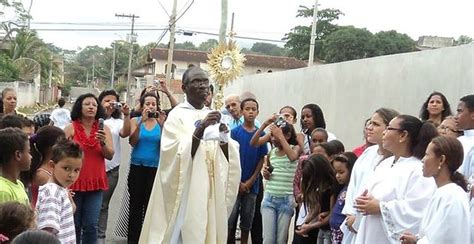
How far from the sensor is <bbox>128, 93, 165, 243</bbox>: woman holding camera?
7512 millimetres

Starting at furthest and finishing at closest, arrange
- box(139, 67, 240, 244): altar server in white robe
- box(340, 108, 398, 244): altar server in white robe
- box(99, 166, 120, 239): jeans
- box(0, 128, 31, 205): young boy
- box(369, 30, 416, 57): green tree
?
1. box(369, 30, 416, 57): green tree
2. box(99, 166, 120, 239): jeans
3. box(139, 67, 240, 244): altar server in white robe
4. box(340, 108, 398, 244): altar server in white robe
5. box(0, 128, 31, 205): young boy

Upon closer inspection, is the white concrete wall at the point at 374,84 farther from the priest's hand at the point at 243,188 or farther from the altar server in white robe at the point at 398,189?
the altar server in white robe at the point at 398,189

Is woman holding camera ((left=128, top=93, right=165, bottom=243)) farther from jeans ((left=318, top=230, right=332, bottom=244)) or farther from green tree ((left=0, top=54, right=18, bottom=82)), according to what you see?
green tree ((left=0, top=54, right=18, bottom=82))

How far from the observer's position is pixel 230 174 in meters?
6.18

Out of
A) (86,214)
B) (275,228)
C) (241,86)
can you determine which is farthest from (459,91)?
(241,86)

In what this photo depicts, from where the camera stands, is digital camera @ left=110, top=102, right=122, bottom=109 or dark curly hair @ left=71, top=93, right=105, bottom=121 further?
digital camera @ left=110, top=102, right=122, bottom=109

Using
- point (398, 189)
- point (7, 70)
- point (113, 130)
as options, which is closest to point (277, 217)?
point (113, 130)

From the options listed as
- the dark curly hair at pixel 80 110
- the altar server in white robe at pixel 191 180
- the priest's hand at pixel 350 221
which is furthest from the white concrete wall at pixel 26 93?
the priest's hand at pixel 350 221

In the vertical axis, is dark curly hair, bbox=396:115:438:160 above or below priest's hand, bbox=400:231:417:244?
above

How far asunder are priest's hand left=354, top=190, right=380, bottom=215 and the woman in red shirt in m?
2.92

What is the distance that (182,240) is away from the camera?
582cm

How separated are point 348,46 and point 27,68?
24920 mm

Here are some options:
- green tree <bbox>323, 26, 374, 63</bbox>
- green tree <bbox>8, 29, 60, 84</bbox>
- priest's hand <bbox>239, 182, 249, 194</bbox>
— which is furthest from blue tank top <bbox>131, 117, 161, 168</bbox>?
green tree <bbox>8, 29, 60, 84</bbox>

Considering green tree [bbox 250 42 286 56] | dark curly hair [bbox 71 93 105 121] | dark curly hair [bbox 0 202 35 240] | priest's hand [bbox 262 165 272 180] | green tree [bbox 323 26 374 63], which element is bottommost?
priest's hand [bbox 262 165 272 180]
